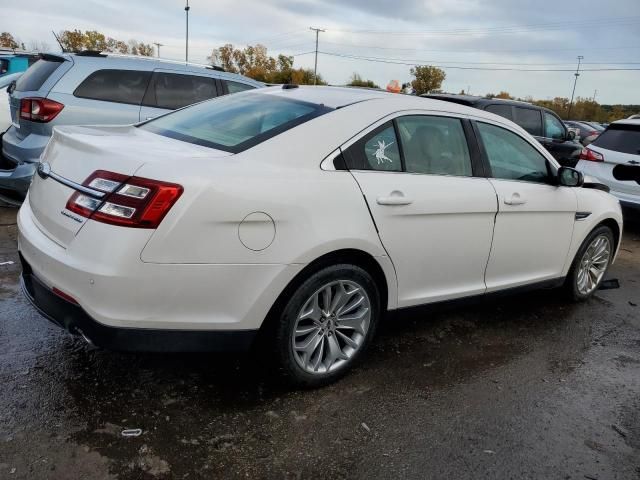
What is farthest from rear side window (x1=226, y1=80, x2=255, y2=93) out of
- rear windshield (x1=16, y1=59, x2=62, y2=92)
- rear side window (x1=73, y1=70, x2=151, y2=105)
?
rear windshield (x1=16, y1=59, x2=62, y2=92)

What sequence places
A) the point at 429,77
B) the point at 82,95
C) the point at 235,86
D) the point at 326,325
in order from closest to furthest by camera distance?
1. the point at 326,325
2. the point at 82,95
3. the point at 235,86
4. the point at 429,77

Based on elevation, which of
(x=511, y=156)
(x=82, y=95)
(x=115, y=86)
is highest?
(x=115, y=86)

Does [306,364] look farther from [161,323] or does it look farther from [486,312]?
[486,312]

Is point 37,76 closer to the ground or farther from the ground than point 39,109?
farther from the ground

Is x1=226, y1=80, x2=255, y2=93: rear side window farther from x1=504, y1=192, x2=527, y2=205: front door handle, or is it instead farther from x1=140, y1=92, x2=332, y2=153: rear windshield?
x1=504, y1=192, x2=527, y2=205: front door handle

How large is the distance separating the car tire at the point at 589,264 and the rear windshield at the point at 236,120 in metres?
2.75

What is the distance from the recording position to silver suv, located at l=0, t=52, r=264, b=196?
5402 millimetres

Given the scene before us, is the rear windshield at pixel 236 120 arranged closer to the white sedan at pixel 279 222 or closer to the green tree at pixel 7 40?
the white sedan at pixel 279 222

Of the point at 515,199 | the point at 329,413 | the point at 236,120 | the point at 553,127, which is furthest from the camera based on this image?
the point at 553,127

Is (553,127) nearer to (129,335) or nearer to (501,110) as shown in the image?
(501,110)

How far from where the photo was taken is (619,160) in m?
7.41

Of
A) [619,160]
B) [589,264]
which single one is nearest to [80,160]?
[589,264]

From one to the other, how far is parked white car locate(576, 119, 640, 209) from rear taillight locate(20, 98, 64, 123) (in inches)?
265

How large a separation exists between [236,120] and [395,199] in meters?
1.03
